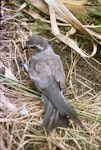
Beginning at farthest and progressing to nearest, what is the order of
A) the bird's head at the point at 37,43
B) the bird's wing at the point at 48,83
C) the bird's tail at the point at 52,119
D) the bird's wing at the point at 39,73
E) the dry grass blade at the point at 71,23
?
1. the dry grass blade at the point at 71,23
2. the bird's head at the point at 37,43
3. the bird's wing at the point at 39,73
4. the bird's wing at the point at 48,83
5. the bird's tail at the point at 52,119

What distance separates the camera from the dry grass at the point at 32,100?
3.47 meters

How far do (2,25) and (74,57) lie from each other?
0.87 metres

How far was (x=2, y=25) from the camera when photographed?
15.1 feet

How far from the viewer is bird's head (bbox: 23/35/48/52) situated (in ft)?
14.0

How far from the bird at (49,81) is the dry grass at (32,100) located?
75 millimetres

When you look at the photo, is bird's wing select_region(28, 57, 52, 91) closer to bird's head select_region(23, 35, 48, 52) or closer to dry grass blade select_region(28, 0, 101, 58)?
bird's head select_region(23, 35, 48, 52)

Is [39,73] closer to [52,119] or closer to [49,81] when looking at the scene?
[49,81]

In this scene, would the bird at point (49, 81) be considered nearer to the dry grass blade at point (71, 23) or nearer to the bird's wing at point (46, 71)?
the bird's wing at point (46, 71)

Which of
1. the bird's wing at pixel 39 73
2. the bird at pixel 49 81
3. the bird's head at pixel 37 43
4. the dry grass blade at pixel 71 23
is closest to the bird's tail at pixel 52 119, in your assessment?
the bird at pixel 49 81

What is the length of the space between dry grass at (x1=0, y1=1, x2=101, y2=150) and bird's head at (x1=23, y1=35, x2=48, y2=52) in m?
0.18

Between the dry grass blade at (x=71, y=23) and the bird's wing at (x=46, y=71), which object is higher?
the dry grass blade at (x=71, y=23)

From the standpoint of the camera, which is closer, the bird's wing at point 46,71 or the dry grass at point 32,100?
the dry grass at point 32,100

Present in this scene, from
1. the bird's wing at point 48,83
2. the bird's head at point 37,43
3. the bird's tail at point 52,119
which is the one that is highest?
the bird's head at point 37,43

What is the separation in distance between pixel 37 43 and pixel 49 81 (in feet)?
1.63
